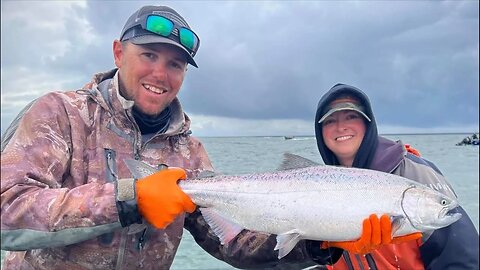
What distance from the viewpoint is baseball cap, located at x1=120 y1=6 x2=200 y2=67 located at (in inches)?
169

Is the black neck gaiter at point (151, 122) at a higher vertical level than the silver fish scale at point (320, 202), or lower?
higher

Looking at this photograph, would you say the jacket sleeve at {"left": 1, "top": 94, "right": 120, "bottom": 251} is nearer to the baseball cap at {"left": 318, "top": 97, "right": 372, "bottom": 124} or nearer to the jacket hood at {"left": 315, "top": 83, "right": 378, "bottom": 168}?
the baseball cap at {"left": 318, "top": 97, "right": 372, "bottom": 124}

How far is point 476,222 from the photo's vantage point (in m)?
15.2

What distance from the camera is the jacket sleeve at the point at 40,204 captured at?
337 centimetres

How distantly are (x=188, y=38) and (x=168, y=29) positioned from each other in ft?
0.77

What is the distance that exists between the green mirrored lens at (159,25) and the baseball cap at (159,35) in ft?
0.07

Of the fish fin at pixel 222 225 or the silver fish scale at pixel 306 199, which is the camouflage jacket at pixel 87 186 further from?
the silver fish scale at pixel 306 199

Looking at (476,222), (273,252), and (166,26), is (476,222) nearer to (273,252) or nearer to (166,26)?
(273,252)

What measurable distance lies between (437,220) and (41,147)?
335 cm

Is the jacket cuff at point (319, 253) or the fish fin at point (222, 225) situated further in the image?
the jacket cuff at point (319, 253)

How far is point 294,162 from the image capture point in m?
4.37

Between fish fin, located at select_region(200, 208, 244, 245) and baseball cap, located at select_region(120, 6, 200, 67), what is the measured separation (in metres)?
1.47

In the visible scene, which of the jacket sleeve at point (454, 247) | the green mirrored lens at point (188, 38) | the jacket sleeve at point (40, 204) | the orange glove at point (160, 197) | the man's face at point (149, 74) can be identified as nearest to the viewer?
the jacket sleeve at point (40, 204)

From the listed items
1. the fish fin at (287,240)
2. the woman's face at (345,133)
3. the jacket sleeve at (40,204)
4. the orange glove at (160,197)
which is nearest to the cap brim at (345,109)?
the woman's face at (345,133)
